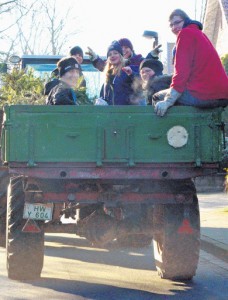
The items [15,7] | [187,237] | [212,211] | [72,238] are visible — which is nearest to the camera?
[187,237]

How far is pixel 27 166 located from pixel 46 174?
211 millimetres

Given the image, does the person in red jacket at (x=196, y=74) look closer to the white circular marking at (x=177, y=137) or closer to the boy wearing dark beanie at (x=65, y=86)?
the white circular marking at (x=177, y=137)

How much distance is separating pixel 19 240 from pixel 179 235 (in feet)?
5.68

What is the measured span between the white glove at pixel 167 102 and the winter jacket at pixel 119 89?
49.2 inches

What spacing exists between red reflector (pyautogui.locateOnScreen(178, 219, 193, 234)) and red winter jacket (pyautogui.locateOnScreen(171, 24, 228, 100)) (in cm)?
135

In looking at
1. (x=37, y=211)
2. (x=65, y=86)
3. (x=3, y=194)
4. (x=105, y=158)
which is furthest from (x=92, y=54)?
(x=37, y=211)

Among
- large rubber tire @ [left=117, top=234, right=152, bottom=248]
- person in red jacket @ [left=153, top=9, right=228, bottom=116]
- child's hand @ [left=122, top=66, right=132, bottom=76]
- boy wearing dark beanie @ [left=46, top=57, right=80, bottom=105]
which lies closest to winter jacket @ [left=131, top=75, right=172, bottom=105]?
child's hand @ [left=122, top=66, right=132, bottom=76]

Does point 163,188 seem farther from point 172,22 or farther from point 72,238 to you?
point 72,238

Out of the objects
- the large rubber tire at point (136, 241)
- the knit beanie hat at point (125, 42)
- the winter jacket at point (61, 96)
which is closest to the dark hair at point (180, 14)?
the winter jacket at point (61, 96)

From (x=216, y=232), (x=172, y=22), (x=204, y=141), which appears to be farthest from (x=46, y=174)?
→ (x=216, y=232)

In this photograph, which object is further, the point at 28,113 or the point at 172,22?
the point at 172,22

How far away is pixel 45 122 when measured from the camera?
7770 mm

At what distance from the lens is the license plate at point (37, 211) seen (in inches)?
315

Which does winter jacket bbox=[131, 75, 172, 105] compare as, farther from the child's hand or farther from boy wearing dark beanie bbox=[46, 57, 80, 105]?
→ boy wearing dark beanie bbox=[46, 57, 80, 105]
